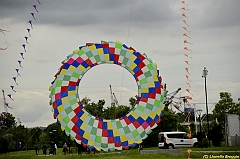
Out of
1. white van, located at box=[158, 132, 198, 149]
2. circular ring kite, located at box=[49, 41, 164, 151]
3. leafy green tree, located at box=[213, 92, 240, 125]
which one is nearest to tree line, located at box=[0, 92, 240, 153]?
leafy green tree, located at box=[213, 92, 240, 125]

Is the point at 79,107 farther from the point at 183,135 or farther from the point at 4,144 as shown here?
the point at 183,135

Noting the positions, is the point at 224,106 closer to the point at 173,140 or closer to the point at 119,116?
the point at 173,140

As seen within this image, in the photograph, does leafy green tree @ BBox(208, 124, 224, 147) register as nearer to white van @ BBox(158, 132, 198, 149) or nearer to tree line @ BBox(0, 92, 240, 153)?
tree line @ BBox(0, 92, 240, 153)

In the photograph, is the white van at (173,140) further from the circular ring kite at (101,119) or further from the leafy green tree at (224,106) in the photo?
the circular ring kite at (101,119)

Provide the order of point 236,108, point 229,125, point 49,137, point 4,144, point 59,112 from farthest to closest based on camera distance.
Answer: point 49,137 → point 236,108 → point 229,125 → point 4,144 → point 59,112

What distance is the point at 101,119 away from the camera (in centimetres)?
1919

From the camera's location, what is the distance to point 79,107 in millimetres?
19125

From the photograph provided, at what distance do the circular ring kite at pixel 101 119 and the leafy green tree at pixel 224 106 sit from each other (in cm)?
2632

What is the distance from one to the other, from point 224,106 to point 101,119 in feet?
91.2

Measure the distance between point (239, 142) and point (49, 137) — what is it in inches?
984

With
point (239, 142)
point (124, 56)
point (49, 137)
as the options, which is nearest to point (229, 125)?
point (239, 142)

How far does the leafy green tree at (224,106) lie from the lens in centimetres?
4448

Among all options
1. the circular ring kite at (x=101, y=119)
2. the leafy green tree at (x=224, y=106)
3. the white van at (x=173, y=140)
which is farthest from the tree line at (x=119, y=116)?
the circular ring kite at (x=101, y=119)

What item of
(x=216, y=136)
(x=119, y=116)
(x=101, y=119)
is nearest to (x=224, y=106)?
(x=216, y=136)
